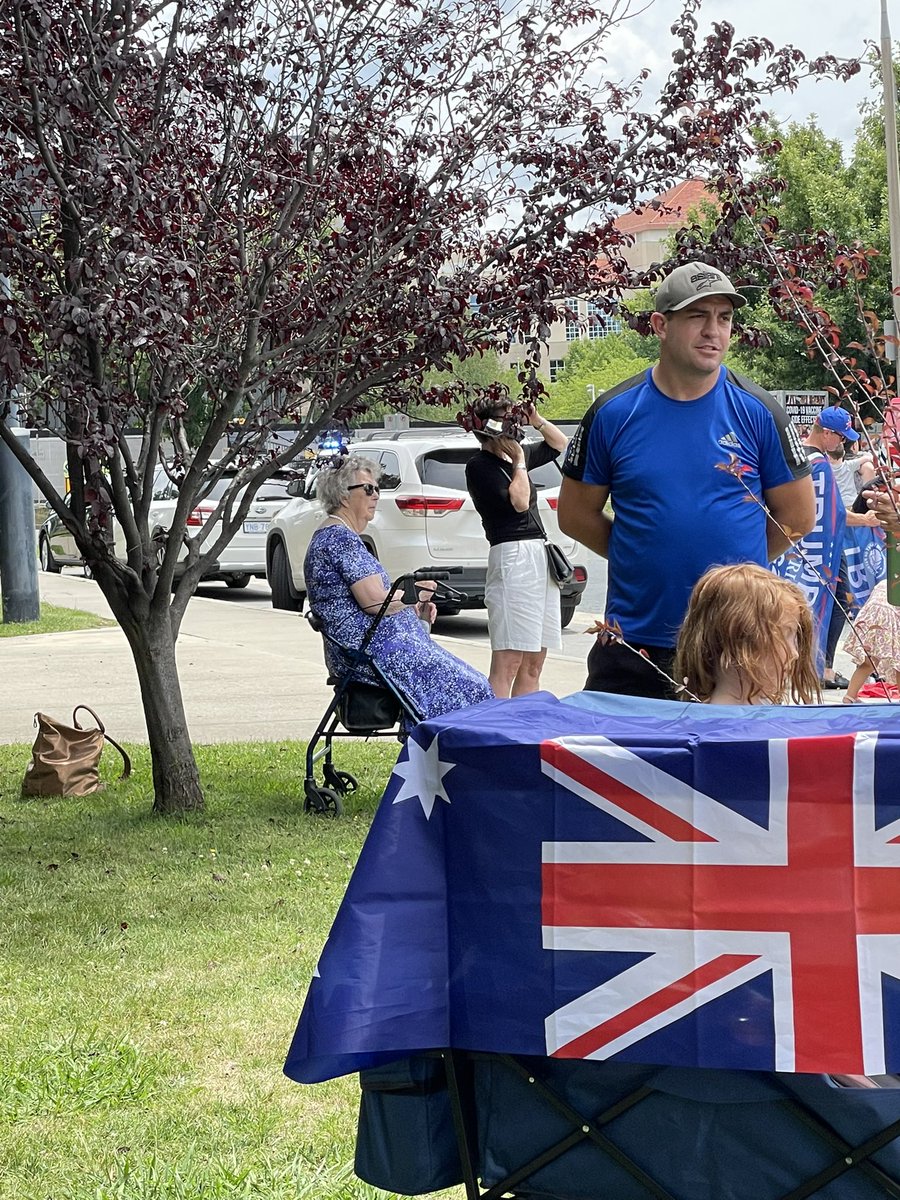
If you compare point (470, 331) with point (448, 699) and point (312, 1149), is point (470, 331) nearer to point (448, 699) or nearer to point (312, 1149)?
point (448, 699)

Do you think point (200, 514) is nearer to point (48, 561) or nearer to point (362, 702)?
point (48, 561)

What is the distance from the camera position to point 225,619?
16312mm

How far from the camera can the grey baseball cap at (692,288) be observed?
13.7 ft

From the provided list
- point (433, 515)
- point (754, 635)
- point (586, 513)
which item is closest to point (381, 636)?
point (586, 513)

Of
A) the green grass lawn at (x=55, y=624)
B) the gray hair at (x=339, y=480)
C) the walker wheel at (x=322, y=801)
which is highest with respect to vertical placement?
the gray hair at (x=339, y=480)

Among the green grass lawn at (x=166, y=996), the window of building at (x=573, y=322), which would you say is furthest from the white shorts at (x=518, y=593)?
→ the window of building at (x=573, y=322)

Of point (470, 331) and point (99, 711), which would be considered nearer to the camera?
point (470, 331)

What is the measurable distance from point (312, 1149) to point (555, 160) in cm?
428

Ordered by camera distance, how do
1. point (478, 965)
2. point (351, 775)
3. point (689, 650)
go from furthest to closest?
point (351, 775) < point (689, 650) < point (478, 965)

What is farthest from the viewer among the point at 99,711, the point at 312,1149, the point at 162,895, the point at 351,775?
the point at 99,711

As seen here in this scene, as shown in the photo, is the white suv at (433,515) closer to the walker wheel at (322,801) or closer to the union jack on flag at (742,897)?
the walker wheel at (322,801)

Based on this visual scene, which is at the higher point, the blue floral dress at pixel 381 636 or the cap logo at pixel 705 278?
the cap logo at pixel 705 278

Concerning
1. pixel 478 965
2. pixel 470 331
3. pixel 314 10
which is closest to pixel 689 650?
pixel 478 965

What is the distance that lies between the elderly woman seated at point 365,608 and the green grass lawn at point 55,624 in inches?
332
